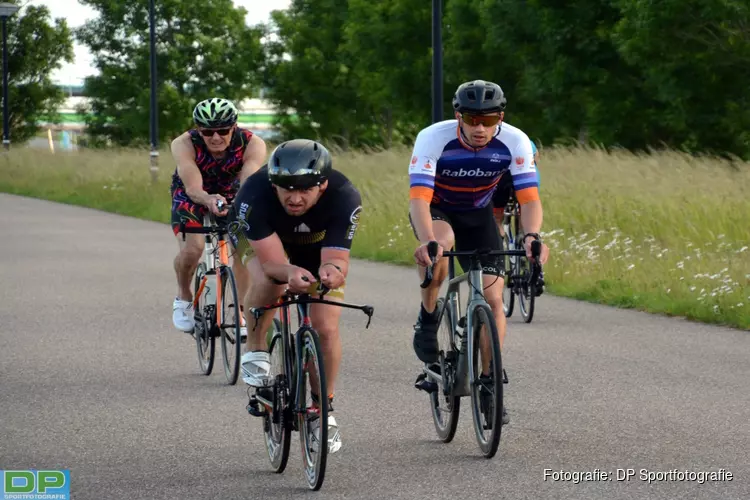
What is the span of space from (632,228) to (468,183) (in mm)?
10798

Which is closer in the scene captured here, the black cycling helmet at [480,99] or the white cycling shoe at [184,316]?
the black cycling helmet at [480,99]

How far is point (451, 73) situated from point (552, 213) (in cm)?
3716

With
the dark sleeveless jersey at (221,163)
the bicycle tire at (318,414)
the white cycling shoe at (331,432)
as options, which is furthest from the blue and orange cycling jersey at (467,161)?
the dark sleeveless jersey at (221,163)

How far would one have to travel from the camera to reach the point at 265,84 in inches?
3364

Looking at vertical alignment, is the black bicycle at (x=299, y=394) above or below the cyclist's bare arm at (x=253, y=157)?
below

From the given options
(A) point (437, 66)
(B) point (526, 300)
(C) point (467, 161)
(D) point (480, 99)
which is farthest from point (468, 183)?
(A) point (437, 66)

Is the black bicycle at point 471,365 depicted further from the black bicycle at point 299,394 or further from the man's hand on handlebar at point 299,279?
the man's hand on handlebar at point 299,279

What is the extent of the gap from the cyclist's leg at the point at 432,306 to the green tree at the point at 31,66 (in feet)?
243

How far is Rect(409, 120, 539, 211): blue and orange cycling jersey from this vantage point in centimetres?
760

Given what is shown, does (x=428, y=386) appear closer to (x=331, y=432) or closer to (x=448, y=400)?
(x=448, y=400)

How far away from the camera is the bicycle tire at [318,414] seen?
6199mm

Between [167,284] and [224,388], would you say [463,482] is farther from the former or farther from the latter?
[167,284]

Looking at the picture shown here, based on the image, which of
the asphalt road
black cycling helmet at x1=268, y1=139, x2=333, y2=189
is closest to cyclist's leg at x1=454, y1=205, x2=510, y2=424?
the asphalt road

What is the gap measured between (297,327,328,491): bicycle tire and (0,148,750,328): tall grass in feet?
21.6
